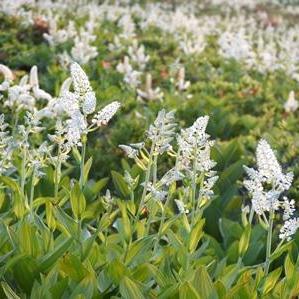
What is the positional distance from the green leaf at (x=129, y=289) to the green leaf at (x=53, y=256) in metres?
0.44

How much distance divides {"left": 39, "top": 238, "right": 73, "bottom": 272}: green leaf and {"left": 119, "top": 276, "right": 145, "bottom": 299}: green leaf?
0.44m

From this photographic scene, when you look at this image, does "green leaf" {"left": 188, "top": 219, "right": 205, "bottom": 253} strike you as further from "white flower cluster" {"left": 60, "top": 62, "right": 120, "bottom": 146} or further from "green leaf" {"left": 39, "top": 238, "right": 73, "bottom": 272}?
"white flower cluster" {"left": 60, "top": 62, "right": 120, "bottom": 146}

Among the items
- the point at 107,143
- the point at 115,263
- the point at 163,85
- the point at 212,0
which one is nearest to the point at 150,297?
the point at 115,263

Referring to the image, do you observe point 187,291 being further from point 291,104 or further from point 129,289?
point 291,104

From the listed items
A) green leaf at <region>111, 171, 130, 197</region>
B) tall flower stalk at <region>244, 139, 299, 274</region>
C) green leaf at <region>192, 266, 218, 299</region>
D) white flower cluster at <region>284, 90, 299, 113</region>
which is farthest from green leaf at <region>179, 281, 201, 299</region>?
white flower cluster at <region>284, 90, 299, 113</region>

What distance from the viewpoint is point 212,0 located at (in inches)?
1059

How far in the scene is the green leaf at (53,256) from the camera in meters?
3.80

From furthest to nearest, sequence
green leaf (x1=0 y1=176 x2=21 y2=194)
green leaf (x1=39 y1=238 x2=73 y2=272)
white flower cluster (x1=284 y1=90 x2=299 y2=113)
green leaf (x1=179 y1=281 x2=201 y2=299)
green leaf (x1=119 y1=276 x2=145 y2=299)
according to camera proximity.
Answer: white flower cluster (x1=284 y1=90 x2=299 y2=113)
green leaf (x1=0 y1=176 x2=21 y2=194)
green leaf (x1=39 y1=238 x2=73 y2=272)
green leaf (x1=119 y1=276 x2=145 y2=299)
green leaf (x1=179 y1=281 x2=201 y2=299)

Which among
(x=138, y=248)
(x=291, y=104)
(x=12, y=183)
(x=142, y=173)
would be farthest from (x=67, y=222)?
(x=291, y=104)

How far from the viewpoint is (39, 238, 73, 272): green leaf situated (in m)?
3.80

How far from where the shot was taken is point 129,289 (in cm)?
349

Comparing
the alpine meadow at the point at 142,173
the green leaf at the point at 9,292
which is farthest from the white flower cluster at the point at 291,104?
the green leaf at the point at 9,292

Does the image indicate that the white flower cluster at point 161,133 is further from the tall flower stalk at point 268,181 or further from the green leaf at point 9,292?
the green leaf at point 9,292

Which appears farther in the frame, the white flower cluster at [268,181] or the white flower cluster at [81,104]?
the white flower cluster at [81,104]
